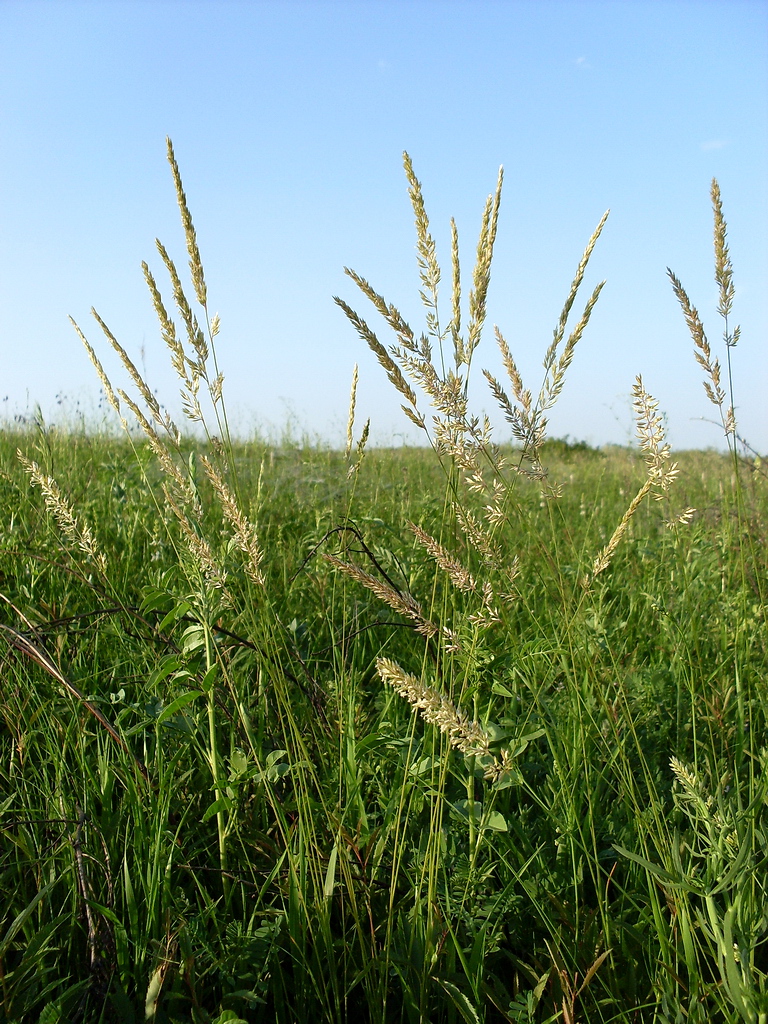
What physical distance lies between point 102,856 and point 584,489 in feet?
18.7

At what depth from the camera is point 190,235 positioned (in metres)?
1.16

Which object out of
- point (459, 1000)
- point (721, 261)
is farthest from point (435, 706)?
point (721, 261)

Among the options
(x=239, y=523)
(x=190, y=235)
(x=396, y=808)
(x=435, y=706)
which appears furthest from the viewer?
(x=396, y=808)

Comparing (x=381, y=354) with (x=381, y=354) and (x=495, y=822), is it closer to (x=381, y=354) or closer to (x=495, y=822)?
(x=381, y=354)

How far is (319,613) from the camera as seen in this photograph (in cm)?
216

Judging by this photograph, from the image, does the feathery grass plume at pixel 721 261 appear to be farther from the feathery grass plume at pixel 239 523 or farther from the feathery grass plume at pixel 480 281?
the feathery grass plume at pixel 239 523

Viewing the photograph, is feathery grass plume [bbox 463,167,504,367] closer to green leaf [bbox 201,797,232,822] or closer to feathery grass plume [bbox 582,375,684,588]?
feathery grass plume [bbox 582,375,684,588]

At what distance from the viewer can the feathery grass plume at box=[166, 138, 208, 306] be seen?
1.15m

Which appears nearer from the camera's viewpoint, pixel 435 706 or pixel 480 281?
pixel 435 706

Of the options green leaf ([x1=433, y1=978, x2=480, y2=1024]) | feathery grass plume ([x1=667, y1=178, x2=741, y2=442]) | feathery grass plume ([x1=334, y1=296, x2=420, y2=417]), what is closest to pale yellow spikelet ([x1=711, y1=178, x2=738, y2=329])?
feathery grass plume ([x1=667, y1=178, x2=741, y2=442])

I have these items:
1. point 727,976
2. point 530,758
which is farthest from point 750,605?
point 727,976

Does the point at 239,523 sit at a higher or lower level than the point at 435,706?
higher

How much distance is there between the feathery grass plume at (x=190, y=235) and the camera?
115 centimetres

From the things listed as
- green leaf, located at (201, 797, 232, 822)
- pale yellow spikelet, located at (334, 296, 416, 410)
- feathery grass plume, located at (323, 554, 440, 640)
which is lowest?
green leaf, located at (201, 797, 232, 822)
